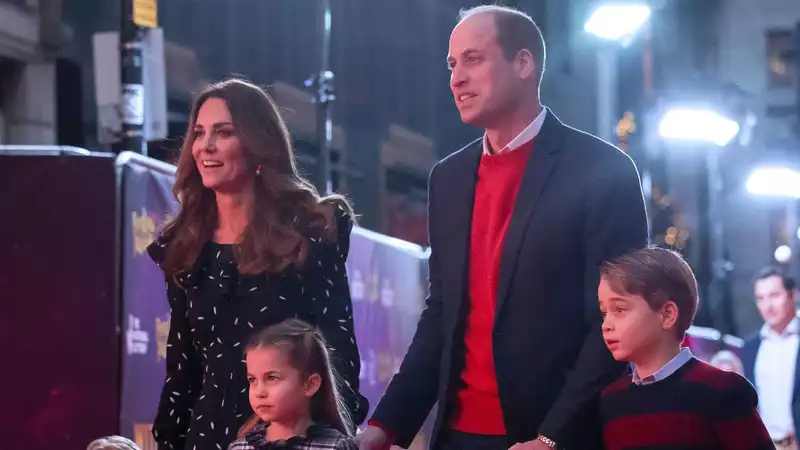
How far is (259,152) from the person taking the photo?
4.00 meters

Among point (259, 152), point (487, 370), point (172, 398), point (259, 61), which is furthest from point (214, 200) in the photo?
point (259, 61)

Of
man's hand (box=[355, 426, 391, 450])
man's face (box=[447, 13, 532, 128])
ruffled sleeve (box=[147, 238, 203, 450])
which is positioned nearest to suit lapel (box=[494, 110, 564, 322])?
man's face (box=[447, 13, 532, 128])

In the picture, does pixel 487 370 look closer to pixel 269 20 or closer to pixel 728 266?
pixel 269 20

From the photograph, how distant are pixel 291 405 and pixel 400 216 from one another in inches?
775

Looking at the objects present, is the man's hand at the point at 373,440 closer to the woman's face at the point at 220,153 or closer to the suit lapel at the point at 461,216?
the suit lapel at the point at 461,216

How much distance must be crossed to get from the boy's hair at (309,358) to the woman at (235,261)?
0.36 feet

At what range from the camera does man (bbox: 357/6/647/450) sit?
341 cm

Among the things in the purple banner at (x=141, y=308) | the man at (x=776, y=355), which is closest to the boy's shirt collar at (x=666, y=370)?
Answer: the purple banner at (x=141, y=308)

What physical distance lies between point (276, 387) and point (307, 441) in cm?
18

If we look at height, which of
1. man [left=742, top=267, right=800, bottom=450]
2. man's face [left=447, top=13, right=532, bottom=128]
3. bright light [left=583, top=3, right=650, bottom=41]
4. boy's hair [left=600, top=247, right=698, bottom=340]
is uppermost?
bright light [left=583, top=3, right=650, bottom=41]

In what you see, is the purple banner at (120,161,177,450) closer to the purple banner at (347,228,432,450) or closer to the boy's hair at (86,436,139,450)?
the boy's hair at (86,436,139,450)

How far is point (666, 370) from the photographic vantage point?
11.4 ft

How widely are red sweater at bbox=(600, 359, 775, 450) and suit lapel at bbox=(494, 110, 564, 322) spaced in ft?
1.36

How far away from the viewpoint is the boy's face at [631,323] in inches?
133
